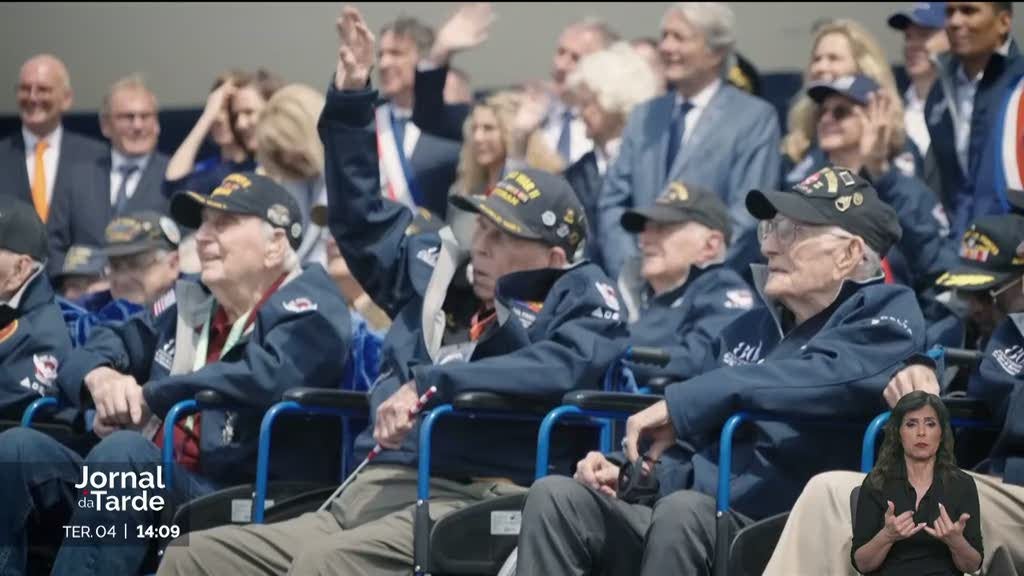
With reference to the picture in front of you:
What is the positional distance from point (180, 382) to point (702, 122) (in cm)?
265

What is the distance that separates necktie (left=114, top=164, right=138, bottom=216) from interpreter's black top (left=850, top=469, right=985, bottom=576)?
5.31m

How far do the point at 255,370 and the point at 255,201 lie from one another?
2.19ft

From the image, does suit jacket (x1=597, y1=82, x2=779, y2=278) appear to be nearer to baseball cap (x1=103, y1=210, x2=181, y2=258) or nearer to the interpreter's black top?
baseball cap (x1=103, y1=210, x2=181, y2=258)

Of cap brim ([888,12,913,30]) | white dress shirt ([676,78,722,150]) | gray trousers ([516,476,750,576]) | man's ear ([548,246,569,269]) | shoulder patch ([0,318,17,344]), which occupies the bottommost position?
gray trousers ([516,476,750,576])

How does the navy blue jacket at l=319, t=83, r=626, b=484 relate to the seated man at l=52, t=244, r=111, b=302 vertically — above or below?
above

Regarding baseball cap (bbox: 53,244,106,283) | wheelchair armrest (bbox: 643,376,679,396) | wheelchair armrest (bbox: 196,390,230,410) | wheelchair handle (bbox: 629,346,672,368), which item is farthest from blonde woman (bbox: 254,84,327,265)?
wheelchair handle (bbox: 629,346,672,368)

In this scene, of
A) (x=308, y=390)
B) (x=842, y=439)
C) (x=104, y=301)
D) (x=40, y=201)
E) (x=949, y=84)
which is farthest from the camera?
(x=40, y=201)

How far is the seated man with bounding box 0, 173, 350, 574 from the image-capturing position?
18.8ft

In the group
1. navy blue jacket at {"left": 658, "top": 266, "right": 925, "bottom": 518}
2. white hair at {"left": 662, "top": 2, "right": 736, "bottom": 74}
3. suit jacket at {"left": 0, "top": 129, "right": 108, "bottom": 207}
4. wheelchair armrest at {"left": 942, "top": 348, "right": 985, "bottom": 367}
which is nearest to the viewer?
navy blue jacket at {"left": 658, "top": 266, "right": 925, "bottom": 518}

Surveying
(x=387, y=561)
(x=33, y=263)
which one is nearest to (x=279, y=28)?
(x=33, y=263)

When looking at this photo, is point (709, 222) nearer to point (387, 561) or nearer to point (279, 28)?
point (387, 561)

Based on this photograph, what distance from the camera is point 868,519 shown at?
431 cm

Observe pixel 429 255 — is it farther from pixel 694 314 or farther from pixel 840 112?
pixel 840 112

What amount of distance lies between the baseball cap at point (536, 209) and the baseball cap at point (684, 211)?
822 millimetres
